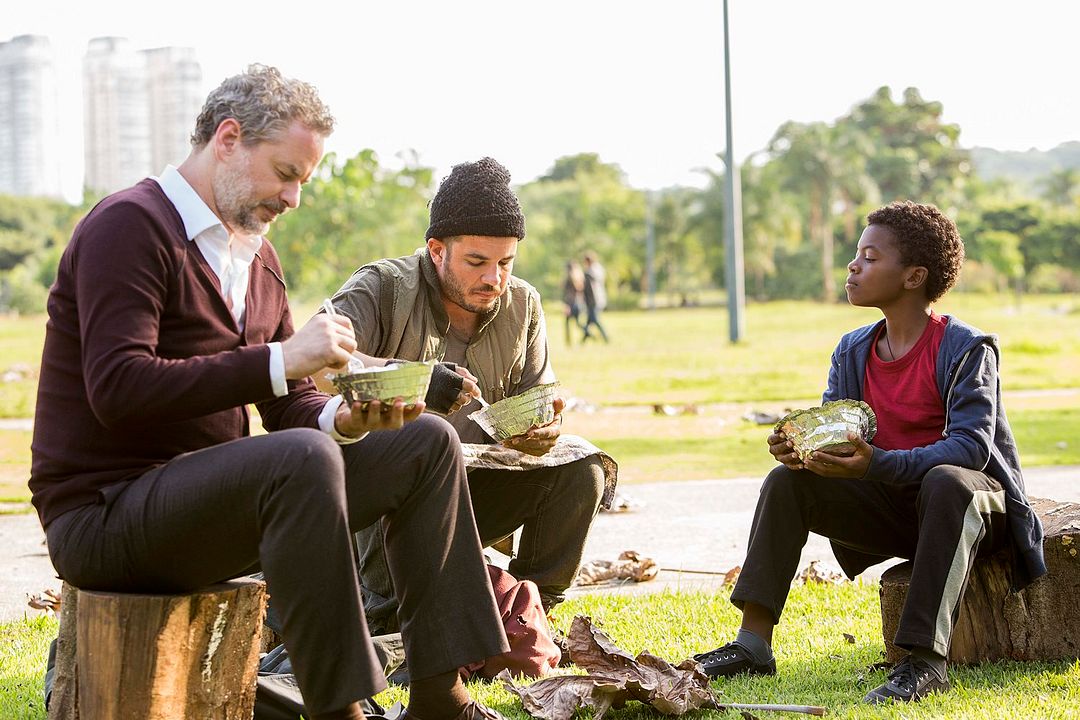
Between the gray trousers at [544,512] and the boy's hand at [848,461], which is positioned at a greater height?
the boy's hand at [848,461]

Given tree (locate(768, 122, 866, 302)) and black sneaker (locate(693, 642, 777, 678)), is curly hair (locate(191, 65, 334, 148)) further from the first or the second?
tree (locate(768, 122, 866, 302))

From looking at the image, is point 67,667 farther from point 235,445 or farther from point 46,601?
point 46,601

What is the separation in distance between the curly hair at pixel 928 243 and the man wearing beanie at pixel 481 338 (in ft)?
4.06

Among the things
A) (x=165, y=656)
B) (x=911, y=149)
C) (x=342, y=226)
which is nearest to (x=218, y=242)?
(x=165, y=656)

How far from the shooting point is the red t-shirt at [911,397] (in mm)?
3982

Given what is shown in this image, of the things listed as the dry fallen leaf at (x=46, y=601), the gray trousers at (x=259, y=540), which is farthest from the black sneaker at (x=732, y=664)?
the dry fallen leaf at (x=46, y=601)

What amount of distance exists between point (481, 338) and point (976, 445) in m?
1.73

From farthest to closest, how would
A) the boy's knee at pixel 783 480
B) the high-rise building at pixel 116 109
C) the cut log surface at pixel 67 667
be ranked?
the high-rise building at pixel 116 109
the boy's knee at pixel 783 480
the cut log surface at pixel 67 667

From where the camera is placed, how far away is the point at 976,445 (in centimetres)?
376

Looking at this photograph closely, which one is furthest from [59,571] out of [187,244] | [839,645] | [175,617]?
[839,645]

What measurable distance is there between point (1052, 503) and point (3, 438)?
9.81 m

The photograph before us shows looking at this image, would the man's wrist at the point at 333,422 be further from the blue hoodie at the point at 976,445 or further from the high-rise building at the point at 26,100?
the high-rise building at the point at 26,100

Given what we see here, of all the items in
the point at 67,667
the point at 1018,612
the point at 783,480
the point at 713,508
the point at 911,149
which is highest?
the point at 911,149

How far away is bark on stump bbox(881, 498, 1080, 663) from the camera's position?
385 centimetres
